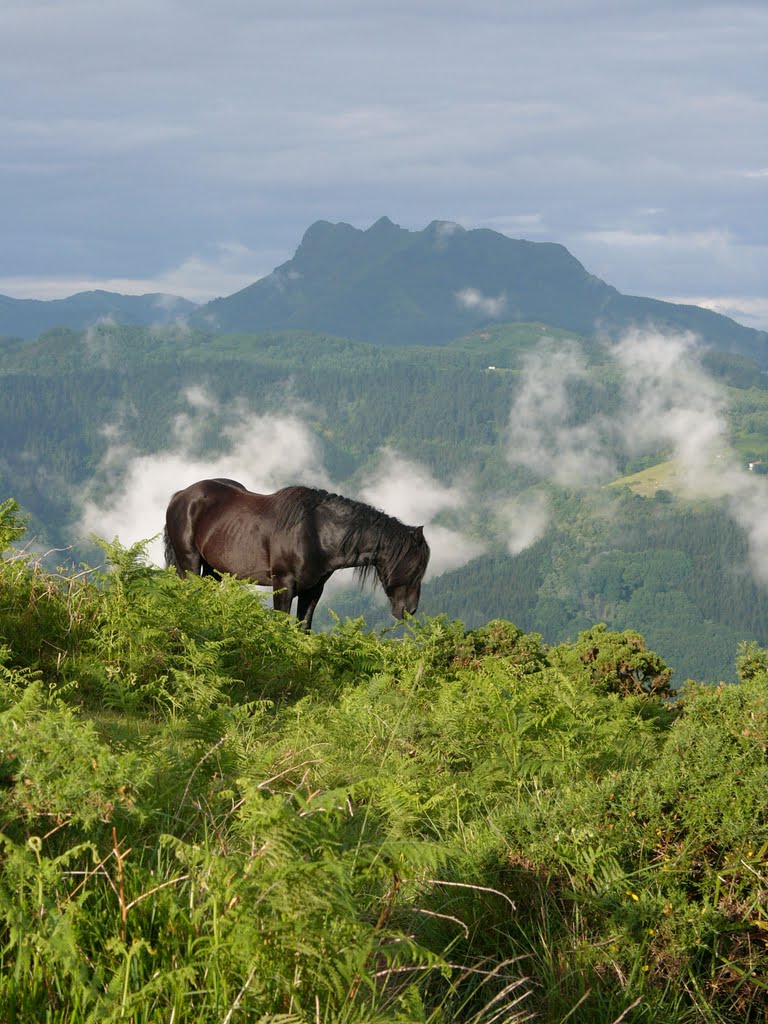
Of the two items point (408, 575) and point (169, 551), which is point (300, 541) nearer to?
point (408, 575)

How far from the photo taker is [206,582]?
8.92 meters

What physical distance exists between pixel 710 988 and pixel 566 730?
8.08 ft

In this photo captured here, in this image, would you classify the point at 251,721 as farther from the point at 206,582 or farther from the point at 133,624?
the point at 206,582

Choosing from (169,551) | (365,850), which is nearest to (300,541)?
(169,551)

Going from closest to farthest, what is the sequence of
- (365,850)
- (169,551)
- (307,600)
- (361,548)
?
(365,850), (361,548), (307,600), (169,551)

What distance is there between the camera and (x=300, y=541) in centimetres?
1326

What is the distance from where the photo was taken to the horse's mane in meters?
12.9

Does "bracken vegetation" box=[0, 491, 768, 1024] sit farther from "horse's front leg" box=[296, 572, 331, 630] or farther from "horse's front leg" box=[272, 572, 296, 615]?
"horse's front leg" box=[296, 572, 331, 630]

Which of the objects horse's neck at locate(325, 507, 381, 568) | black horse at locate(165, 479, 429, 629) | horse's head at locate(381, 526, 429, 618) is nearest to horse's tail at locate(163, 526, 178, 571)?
Answer: black horse at locate(165, 479, 429, 629)

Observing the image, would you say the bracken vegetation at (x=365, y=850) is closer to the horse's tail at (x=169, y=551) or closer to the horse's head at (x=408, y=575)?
the horse's head at (x=408, y=575)

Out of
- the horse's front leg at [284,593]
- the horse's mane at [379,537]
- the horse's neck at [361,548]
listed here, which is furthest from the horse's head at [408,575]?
the horse's front leg at [284,593]

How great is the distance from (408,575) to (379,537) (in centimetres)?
61

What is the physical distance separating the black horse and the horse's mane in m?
0.01

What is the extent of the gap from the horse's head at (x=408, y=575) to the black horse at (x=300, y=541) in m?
0.01
